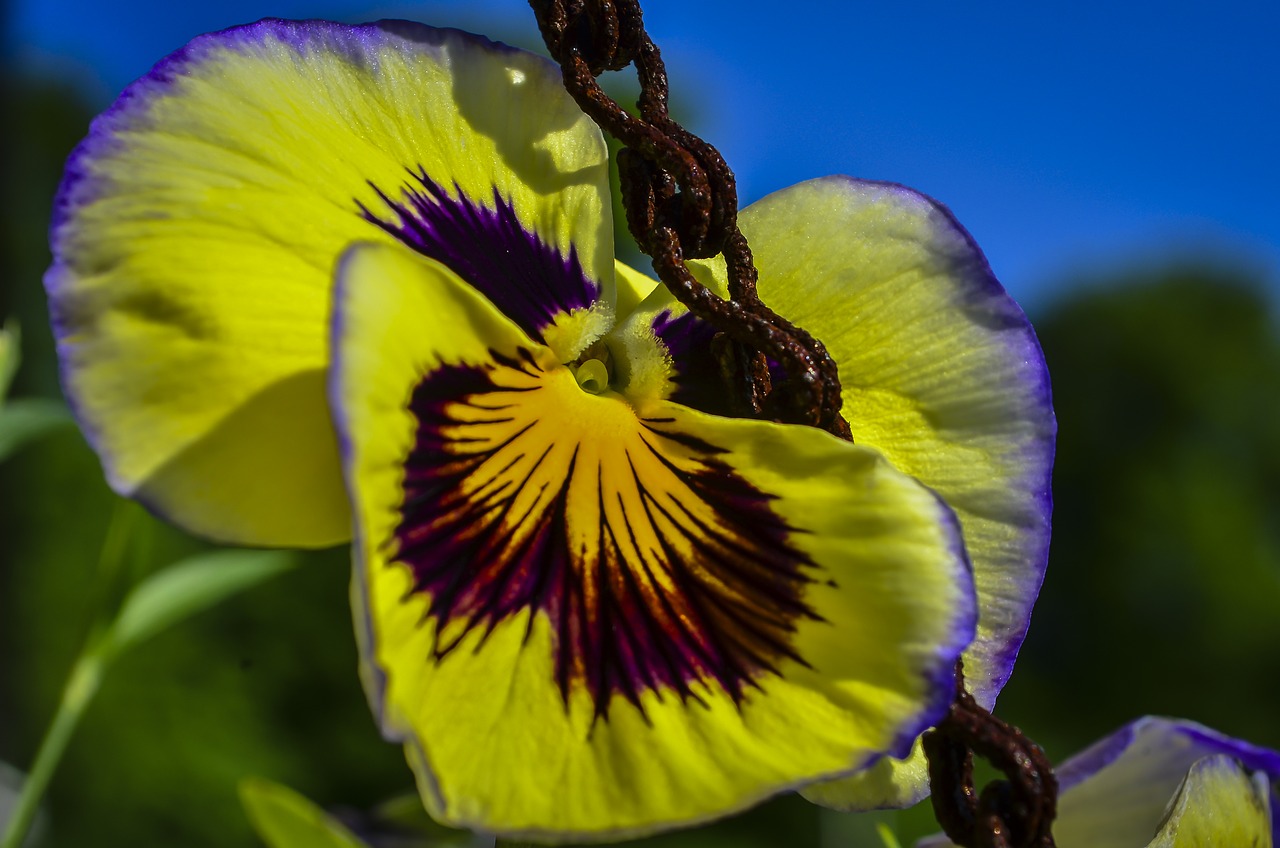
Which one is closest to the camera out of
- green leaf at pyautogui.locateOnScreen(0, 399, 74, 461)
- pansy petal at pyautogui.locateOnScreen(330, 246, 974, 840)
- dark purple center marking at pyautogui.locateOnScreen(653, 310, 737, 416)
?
pansy petal at pyautogui.locateOnScreen(330, 246, 974, 840)

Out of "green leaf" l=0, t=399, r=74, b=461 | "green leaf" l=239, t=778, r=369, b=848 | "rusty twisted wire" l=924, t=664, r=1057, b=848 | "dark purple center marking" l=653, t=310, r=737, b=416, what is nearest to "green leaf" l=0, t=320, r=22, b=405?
"green leaf" l=0, t=399, r=74, b=461

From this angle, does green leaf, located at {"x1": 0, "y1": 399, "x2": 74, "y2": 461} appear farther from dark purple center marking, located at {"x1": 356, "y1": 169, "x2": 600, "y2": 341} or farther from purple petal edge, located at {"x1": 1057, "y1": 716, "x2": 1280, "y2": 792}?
purple petal edge, located at {"x1": 1057, "y1": 716, "x2": 1280, "y2": 792}

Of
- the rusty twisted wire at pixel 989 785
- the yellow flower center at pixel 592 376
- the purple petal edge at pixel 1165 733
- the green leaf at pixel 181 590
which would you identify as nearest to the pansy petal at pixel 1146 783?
the purple petal edge at pixel 1165 733

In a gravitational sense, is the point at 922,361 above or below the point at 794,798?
above

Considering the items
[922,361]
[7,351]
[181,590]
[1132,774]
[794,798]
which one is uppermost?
[922,361]

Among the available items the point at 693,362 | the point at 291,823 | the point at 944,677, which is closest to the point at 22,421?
the point at 291,823

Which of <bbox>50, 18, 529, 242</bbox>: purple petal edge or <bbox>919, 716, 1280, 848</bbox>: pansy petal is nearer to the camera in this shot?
<bbox>50, 18, 529, 242</bbox>: purple petal edge

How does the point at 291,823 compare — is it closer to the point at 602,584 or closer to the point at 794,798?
the point at 602,584
